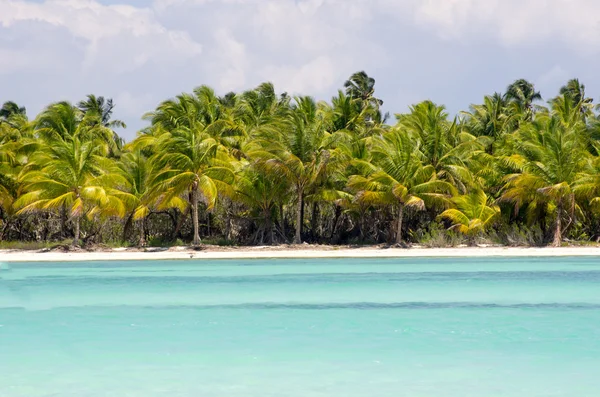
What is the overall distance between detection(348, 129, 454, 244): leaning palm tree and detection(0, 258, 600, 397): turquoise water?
10.2 meters

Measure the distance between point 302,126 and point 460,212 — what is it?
23.2ft

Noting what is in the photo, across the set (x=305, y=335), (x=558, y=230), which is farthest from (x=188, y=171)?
(x=305, y=335)

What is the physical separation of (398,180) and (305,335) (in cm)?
2113

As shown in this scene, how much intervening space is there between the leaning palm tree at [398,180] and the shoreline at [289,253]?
202 cm

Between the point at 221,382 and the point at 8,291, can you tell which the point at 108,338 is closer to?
the point at 221,382

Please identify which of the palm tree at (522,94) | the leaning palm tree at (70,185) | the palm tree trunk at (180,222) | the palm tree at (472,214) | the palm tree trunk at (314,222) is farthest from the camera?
the palm tree at (522,94)

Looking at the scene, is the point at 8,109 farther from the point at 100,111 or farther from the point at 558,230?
the point at 558,230

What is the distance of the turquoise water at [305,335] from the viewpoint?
8445 millimetres

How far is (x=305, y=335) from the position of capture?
11648 millimetres

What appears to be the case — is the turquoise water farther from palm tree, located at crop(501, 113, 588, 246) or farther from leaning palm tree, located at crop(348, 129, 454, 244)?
leaning palm tree, located at crop(348, 129, 454, 244)

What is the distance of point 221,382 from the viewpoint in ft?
27.9

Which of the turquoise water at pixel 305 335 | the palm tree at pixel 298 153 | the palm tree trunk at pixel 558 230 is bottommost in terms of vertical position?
the turquoise water at pixel 305 335

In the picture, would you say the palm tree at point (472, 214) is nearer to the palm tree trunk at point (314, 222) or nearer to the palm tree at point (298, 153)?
the palm tree at point (298, 153)

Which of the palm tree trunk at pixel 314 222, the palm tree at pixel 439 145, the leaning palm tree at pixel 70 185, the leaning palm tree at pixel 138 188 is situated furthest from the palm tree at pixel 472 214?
the leaning palm tree at pixel 70 185
